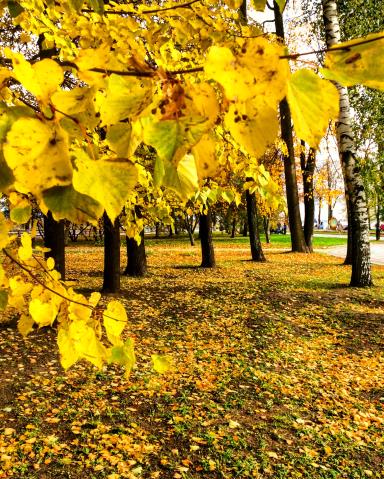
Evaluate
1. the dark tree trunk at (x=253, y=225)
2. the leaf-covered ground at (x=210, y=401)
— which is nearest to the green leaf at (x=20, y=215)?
the leaf-covered ground at (x=210, y=401)

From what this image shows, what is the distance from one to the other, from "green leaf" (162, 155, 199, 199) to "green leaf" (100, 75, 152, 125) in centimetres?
12

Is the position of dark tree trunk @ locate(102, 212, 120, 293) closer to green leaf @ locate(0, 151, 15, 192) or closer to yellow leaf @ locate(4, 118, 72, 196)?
green leaf @ locate(0, 151, 15, 192)

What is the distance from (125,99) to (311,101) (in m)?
0.30

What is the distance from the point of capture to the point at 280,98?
0.65 metres

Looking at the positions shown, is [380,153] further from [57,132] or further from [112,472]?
[57,132]

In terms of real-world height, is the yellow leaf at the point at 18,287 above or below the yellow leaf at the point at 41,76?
below

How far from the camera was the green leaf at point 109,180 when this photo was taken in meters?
0.69

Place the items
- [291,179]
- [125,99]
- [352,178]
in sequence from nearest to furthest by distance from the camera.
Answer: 1. [125,99]
2. [352,178]
3. [291,179]

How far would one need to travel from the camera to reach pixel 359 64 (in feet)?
2.11

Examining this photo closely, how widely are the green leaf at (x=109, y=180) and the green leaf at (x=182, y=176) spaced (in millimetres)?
132

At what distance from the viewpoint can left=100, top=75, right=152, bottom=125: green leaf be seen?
2.37ft

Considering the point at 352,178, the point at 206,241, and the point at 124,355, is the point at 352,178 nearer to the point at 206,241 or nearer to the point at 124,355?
the point at 206,241

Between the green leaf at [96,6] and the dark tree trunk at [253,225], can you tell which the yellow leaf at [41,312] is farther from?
the dark tree trunk at [253,225]

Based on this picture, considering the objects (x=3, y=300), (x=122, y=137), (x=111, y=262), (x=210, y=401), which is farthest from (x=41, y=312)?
(x=111, y=262)
